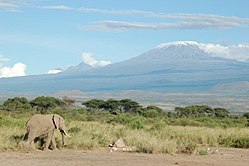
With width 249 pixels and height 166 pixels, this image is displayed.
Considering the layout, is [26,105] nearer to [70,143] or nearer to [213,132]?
[213,132]

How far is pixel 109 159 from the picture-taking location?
1709 centimetres

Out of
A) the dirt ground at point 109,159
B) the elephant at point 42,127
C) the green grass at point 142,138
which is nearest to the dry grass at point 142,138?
the green grass at point 142,138

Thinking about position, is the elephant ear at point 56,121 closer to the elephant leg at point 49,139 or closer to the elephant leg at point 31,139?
the elephant leg at point 49,139

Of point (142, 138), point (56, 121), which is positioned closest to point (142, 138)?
point (142, 138)

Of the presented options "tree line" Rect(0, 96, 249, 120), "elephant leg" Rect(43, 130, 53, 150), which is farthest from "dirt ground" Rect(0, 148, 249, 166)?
"tree line" Rect(0, 96, 249, 120)

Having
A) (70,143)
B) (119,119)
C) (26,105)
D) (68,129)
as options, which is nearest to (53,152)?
(70,143)

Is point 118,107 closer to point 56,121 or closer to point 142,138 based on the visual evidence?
point 142,138

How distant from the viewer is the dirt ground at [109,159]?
1602 centimetres

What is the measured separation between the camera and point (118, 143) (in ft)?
68.8

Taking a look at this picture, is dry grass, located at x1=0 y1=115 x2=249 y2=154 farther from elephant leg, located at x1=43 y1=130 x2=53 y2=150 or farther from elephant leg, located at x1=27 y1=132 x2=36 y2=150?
elephant leg, located at x1=43 y1=130 x2=53 y2=150

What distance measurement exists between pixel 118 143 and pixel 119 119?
14719 millimetres

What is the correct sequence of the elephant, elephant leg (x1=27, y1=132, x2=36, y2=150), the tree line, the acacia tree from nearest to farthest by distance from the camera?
1. elephant leg (x1=27, y1=132, x2=36, y2=150)
2. the elephant
3. the acacia tree
4. the tree line

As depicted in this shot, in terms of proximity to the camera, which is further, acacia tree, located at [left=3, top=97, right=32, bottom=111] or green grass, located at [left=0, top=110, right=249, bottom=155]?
acacia tree, located at [left=3, top=97, right=32, bottom=111]

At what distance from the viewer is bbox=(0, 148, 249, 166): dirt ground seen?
52.5 ft
